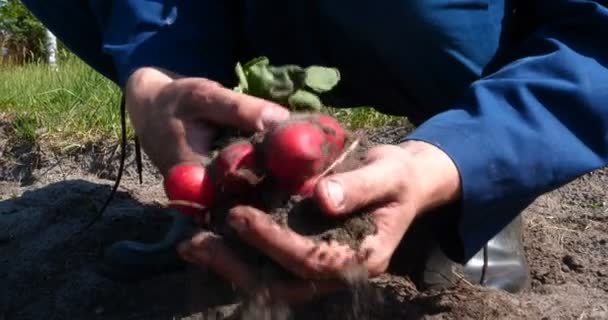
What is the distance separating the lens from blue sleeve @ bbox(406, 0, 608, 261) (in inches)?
53.6

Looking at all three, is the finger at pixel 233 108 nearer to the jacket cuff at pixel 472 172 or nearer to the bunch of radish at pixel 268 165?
the bunch of radish at pixel 268 165

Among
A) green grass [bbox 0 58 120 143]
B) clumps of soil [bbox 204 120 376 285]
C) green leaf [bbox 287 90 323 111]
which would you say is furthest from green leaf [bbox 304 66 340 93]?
green grass [bbox 0 58 120 143]

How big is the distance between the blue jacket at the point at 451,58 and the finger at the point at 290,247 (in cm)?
23

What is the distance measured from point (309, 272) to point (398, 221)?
0.14m

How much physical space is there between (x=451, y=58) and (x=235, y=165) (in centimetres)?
59

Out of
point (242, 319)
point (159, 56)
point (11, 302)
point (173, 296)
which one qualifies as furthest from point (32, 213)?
point (242, 319)

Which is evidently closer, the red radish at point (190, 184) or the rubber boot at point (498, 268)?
the red radish at point (190, 184)

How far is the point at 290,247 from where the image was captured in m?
1.19

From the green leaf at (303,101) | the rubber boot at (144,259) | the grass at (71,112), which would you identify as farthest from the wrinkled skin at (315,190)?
the grass at (71,112)

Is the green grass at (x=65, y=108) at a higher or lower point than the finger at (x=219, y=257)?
lower

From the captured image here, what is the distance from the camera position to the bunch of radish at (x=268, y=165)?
1.24 meters

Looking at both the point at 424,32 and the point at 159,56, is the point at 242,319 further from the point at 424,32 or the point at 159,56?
the point at 424,32

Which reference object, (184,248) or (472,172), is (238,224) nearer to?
(184,248)

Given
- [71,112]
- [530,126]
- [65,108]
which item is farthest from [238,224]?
[65,108]
